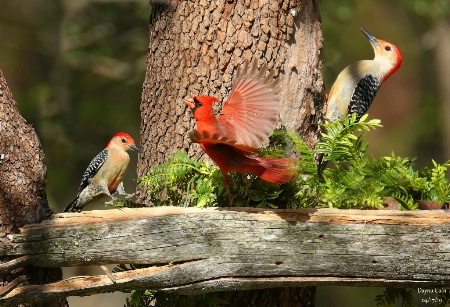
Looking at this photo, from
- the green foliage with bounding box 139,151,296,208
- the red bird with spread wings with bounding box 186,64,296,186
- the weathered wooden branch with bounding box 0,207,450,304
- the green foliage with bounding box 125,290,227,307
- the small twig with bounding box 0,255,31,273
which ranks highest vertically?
the red bird with spread wings with bounding box 186,64,296,186

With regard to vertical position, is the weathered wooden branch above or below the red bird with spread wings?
below

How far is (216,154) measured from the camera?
3.42 m

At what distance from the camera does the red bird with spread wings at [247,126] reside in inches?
134

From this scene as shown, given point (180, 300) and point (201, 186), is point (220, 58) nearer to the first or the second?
point (201, 186)

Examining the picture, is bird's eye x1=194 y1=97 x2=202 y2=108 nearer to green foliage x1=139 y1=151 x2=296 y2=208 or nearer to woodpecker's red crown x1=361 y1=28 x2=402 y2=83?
green foliage x1=139 y1=151 x2=296 y2=208

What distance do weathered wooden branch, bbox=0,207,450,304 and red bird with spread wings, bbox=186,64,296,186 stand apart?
0.30m

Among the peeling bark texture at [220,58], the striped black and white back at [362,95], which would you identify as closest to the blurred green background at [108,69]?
the striped black and white back at [362,95]

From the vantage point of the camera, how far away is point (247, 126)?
3477 mm

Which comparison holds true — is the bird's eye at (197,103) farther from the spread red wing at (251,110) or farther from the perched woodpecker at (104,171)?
the perched woodpecker at (104,171)

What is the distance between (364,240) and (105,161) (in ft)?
6.43

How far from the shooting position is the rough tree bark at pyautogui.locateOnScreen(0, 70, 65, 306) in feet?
12.4

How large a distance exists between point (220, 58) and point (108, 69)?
200 inches

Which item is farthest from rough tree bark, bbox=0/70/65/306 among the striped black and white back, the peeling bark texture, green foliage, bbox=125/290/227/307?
the striped black and white back

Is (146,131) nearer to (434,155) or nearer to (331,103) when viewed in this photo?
(331,103)
